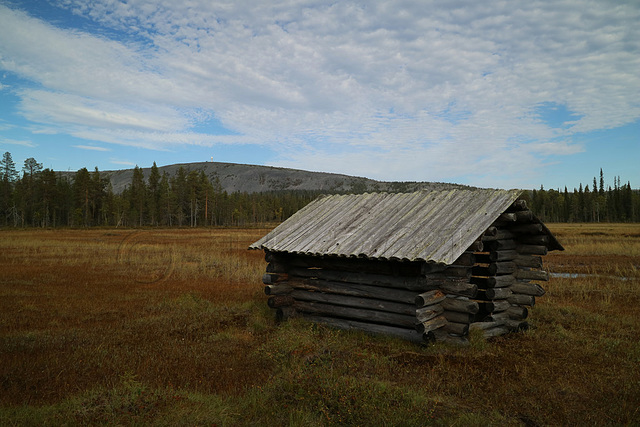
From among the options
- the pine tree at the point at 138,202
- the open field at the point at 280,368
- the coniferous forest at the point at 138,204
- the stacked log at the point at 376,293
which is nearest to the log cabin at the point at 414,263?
the stacked log at the point at 376,293

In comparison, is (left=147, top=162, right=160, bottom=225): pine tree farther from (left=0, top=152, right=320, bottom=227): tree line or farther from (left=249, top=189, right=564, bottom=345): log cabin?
(left=249, top=189, right=564, bottom=345): log cabin

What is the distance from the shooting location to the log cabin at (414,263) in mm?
8094

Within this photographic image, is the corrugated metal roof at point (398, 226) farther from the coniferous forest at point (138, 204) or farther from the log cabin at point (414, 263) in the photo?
the coniferous forest at point (138, 204)

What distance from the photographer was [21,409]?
490 centimetres

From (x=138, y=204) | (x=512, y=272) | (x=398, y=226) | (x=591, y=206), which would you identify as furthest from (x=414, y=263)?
(x=591, y=206)

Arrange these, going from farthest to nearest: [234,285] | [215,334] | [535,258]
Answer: [234,285] → [535,258] → [215,334]

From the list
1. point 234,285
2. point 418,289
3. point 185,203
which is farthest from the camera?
point 185,203

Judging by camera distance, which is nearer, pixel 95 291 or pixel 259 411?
pixel 259 411

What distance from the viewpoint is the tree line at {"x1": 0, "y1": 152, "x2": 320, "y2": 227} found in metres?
79.9

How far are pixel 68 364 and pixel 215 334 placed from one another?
9.80 ft

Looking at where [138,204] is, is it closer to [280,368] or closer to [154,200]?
[154,200]

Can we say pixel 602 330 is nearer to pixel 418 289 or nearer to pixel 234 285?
pixel 418 289

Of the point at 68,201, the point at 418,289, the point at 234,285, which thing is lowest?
the point at 234,285

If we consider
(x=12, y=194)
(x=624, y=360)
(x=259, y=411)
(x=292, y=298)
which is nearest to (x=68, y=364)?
(x=259, y=411)
